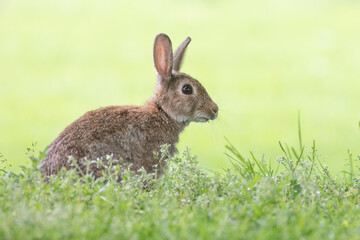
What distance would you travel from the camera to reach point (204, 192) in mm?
5348

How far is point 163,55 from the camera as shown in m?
7.07

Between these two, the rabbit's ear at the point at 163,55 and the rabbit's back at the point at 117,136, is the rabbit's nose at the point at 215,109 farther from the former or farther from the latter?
the rabbit's ear at the point at 163,55

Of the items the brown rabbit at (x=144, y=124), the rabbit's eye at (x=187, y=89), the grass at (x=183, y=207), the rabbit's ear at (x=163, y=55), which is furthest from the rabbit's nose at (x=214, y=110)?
the grass at (x=183, y=207)

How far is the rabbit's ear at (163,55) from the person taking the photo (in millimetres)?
6965

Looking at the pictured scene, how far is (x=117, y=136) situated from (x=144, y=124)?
0.44 m

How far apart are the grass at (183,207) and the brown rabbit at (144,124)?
58 centimetres

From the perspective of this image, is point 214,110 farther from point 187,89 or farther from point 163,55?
point 163,55

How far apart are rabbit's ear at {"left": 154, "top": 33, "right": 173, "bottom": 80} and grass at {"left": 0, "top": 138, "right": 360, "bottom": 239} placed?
1.52 m

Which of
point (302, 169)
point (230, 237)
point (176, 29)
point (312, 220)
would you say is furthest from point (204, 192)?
point (176, 29)

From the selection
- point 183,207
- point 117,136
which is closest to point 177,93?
point 117,136

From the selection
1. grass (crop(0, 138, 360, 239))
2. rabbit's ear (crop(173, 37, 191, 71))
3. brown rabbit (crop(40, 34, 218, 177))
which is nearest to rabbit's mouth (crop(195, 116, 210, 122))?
brown rabbit (crop(40, 34, 218, 177))

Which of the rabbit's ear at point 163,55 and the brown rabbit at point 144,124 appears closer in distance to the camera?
the brown rabbit at point 144,124

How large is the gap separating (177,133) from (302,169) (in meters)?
1.91

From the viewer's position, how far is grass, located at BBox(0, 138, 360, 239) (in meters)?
3.80
